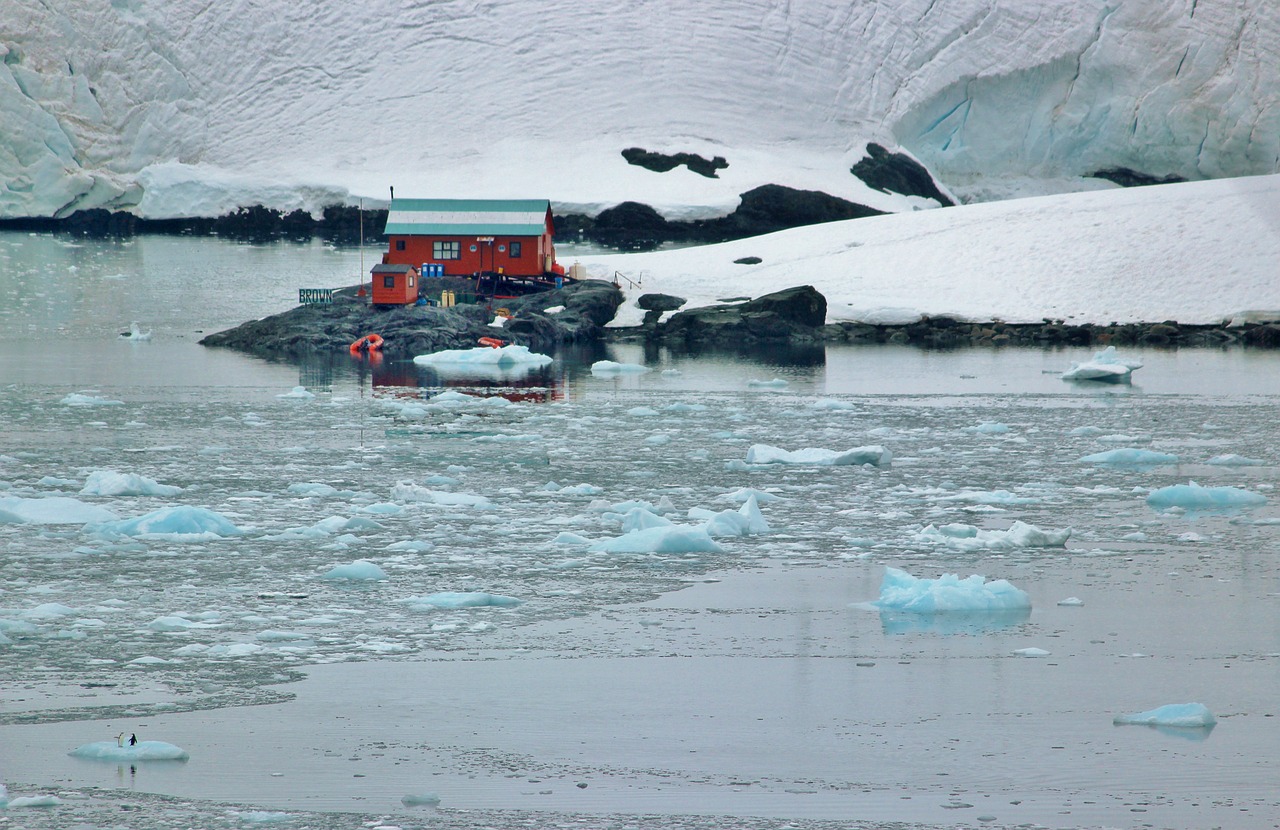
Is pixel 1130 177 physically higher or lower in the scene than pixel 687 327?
higher

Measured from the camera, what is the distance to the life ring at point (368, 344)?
118 feet

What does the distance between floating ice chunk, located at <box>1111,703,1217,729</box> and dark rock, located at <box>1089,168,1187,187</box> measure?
78935mm

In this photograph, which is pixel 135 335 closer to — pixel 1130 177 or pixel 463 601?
pixel 463 601

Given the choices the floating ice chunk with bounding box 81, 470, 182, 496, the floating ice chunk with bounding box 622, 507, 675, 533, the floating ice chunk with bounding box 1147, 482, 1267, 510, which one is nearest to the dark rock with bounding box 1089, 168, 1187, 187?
the floating ice chunk with bounding box 1147, 482, 1267, 510

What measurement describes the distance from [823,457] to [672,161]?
65.2 meters

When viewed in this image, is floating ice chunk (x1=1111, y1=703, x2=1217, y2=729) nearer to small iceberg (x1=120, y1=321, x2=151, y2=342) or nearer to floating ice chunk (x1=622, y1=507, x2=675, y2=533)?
floating ice chunk (x1=622, y1=507, x2=675, y2=533)

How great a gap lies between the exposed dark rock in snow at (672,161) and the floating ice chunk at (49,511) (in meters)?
68.3

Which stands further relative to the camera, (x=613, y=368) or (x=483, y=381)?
(x=613, y=368)

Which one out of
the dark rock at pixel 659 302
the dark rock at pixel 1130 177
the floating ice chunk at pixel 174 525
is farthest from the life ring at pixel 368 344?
the dark rock at pixel 1130 177

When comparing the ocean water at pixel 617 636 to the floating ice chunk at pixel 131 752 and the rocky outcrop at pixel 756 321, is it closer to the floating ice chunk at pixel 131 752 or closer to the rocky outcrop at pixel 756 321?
the floating ice chunk at pixel 131 752

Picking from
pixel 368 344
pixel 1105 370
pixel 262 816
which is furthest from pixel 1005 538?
pixel 368 344

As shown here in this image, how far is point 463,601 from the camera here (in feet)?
30.6

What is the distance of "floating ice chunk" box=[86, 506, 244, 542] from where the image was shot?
37.4 ft

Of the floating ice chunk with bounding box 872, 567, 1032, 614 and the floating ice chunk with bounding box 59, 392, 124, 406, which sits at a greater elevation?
the floating ice chunk with bounding box 59, 392, 124, 406
